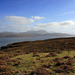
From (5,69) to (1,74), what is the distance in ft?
3.58

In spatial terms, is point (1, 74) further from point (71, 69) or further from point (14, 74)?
point (71, 69)

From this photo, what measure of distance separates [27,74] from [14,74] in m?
1.47

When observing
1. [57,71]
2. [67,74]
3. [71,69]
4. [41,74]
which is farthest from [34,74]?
[71,69]

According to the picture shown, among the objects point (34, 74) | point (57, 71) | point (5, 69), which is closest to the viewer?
point (34, 74)

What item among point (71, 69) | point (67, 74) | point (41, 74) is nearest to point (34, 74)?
point (41, 74)

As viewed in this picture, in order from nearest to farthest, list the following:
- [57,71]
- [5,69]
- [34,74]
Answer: [34,74] < [57,71] < [5,69]

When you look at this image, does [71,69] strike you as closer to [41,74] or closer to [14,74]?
[41,74]

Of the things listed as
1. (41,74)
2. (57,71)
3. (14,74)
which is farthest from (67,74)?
(14,74)

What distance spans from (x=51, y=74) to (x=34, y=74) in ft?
5.93

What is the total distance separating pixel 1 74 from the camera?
8484mm

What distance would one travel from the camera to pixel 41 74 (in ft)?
26.7

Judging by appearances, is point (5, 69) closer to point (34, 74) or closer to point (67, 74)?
point (34, 74)

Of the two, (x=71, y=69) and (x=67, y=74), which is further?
(x=71, y=69)

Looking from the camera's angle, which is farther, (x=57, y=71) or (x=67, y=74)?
(x=57, y=71)
